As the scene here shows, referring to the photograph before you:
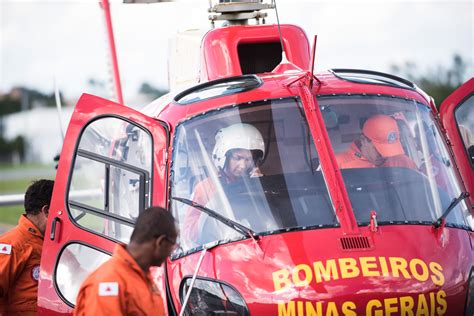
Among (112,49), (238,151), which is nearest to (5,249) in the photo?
(238,151)

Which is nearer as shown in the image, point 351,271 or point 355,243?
point 351,271

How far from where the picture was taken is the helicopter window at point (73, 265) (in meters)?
7.39

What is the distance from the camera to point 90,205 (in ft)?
24.7

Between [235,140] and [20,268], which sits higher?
[235,140]

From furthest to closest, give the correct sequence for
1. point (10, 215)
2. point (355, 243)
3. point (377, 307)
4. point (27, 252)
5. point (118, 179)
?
point (10, 215) → point (118, 179) → point (27, 252) → point (355, 243) → point (377, 307)

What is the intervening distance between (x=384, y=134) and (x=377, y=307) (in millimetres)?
1497

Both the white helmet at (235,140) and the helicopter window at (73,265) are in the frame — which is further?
the helicopter window at (73,265)

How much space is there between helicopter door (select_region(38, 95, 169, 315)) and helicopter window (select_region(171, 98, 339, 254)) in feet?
0.66

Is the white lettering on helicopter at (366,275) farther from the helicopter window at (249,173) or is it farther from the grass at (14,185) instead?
the grass at (14,185)

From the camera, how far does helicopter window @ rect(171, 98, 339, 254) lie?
6.82 metres

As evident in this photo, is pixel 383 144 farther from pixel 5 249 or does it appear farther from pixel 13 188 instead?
pixel 13 188

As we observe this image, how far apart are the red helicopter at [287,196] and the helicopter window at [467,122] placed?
0.02m

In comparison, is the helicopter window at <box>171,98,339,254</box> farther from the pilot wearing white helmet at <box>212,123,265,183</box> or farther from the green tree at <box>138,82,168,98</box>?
the green tree at <box>138,82,168,98</box>

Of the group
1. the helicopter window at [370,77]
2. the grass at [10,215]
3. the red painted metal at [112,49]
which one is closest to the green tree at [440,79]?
the grass at [10,215]
